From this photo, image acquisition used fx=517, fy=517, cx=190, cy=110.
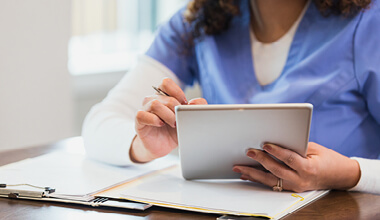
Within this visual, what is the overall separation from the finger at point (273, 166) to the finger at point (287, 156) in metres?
0.01

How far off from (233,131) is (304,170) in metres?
0.15

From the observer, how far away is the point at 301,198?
0.91 metres

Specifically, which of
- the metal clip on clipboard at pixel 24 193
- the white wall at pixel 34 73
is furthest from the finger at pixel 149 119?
the white wall at pixel 34 73

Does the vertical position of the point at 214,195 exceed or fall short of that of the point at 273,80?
it falls short

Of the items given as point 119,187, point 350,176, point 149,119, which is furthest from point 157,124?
point 350,176

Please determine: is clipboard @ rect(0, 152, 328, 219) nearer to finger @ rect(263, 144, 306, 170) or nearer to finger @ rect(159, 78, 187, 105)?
finger @ rect(263, 144, 306, 170)

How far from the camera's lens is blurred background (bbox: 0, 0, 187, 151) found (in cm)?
221

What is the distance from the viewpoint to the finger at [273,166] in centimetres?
93

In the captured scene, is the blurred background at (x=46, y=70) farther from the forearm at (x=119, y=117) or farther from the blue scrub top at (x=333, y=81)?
the blue scrub top at (x=333, y=81)

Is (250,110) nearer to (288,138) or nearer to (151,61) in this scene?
(288,138)

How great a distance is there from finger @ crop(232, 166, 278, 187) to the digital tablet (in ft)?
0.04

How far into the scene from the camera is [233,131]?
2.97 feet

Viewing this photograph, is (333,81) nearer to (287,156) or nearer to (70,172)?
(287,156)

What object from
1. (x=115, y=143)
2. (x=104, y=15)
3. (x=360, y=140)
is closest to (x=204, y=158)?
(x=115, y=143)
